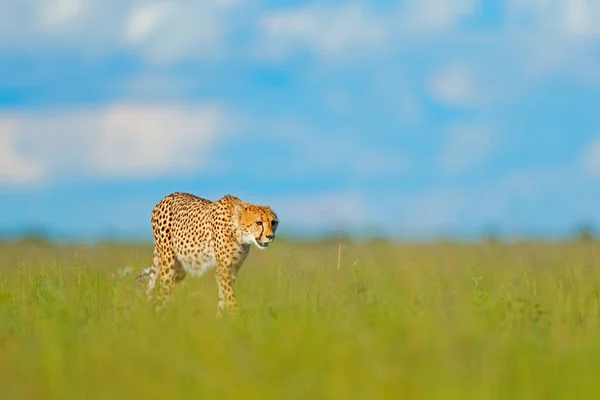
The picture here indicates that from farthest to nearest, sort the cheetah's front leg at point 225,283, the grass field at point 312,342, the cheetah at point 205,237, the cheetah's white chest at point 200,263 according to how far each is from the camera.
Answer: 1. the cheetah's white chest at point 200,263
2. the cheetah at point 205,237
3. the cheetah's front leg at point 225,283
4. the grass field at point 312,342

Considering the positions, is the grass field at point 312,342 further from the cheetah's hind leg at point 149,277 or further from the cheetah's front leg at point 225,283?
the cheetah's hind leg at point 149,277

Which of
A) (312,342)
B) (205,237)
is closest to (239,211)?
(205,237)

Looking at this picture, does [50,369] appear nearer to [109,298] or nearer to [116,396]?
[116,396]

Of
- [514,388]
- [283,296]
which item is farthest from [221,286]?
Result: [514,388]

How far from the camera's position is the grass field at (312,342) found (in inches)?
183

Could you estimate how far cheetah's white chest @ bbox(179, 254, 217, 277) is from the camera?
30.7 ft

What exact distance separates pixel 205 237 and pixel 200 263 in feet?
0.94

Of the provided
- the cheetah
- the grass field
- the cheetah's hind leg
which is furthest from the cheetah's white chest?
the grass field

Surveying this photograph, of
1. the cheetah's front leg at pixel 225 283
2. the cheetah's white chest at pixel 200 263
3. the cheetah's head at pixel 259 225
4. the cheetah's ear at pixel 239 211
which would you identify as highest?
the cheetah's ear at pixel 239 211

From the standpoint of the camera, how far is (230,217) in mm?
9086

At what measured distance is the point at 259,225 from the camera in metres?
8.88

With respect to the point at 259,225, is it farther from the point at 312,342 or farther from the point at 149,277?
the point at 312,342

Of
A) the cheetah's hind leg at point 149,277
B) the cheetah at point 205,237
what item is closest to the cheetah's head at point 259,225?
the cheetah at point 205,237

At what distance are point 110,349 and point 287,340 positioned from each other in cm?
108
